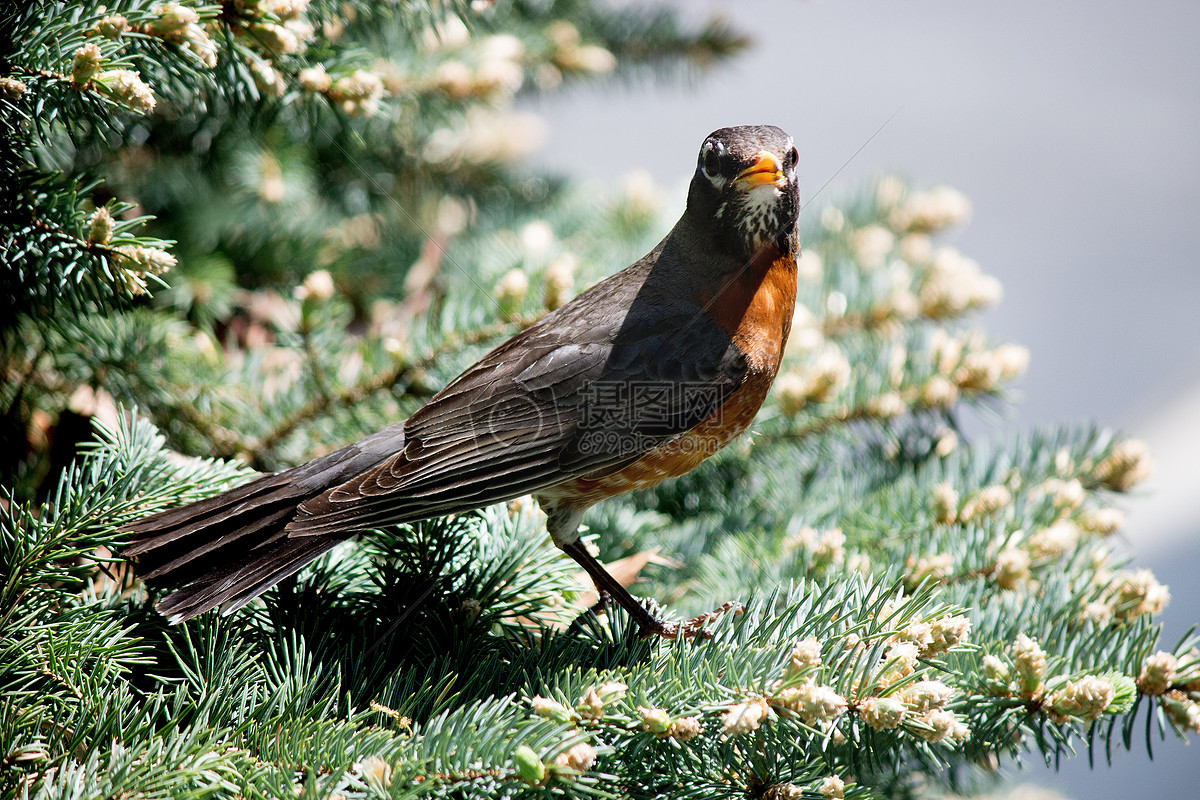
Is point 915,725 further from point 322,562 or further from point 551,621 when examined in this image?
point 322,562

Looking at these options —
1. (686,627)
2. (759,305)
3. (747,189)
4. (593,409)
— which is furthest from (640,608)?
(747,189)

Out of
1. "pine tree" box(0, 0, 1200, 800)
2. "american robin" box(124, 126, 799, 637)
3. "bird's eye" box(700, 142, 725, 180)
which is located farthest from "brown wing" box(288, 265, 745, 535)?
"bird's eye" box(700, 142, 725, 180)

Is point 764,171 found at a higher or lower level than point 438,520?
higher

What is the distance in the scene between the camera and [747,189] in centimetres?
172

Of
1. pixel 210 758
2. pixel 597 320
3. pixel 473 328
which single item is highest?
pixel 597 320

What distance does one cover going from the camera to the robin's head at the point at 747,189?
167 centimetres

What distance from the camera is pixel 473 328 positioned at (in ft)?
6.46

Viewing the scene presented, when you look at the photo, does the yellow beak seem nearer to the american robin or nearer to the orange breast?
the american robin

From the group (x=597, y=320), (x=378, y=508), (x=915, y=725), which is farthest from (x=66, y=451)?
(x=915, y=725)

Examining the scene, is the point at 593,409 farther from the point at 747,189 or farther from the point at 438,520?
the point at 747,189

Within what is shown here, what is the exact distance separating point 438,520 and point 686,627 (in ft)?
1.83

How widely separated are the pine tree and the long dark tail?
47mm

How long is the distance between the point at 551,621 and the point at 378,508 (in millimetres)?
405

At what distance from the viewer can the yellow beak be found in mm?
1652
